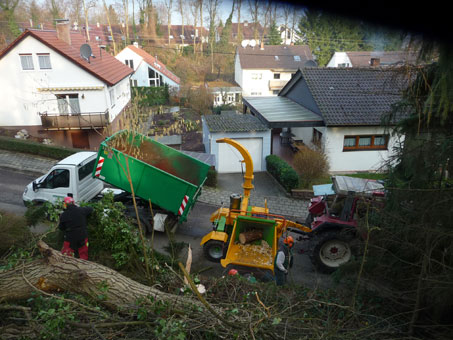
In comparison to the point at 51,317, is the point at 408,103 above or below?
above

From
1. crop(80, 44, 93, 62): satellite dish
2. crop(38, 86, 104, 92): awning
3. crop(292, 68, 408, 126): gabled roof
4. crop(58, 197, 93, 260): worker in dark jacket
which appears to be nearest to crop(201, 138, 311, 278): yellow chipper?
crop(58, 197, 93, 260): worker in dark jacket

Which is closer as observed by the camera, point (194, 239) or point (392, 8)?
point (392, 8)

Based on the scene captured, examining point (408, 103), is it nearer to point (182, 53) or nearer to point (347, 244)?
point (347, 244)

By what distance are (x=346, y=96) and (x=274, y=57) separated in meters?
27.0

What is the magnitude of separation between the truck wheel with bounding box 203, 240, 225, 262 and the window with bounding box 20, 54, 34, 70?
1686 cm

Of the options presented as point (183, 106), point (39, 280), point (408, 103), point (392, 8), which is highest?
point (392, 8)

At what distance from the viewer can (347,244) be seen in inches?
299

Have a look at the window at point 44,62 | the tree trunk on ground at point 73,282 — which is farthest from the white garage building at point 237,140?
the tree trunk on ground at point 73,282

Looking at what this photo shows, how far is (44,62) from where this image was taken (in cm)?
1859

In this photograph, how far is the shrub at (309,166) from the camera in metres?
13.3

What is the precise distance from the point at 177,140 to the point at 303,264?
12.0 m

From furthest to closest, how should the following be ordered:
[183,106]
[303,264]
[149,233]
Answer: [183,106] → [149,233] → [303,264]

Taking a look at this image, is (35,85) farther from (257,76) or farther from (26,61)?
(257,76)

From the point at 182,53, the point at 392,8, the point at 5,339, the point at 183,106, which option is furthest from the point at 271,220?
the point at 182,53
